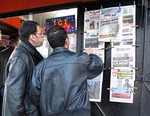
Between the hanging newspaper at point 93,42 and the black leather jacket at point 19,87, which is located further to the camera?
the hanging newspaper at point 93,42

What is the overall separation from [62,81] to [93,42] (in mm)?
1127

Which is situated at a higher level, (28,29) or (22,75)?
(28,29)

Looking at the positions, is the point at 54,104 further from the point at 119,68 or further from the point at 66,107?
the point at 119,68

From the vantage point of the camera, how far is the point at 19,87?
77.0 inches

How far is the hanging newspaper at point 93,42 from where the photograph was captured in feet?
9.11

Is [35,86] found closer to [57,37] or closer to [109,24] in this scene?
[57,37]

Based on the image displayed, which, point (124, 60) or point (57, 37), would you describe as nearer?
point (57, 37)

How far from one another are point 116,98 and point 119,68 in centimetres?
33

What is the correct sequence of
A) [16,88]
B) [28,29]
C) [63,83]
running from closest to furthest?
[63,83] < [16,88] < [28,29]

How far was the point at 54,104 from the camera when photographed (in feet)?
6.02

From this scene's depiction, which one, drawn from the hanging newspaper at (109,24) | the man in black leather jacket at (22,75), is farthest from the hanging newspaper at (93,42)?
the man in black leather jacket at (22,75)

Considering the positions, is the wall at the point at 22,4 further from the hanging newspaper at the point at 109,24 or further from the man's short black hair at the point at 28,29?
the man's short black hair at the point at 28,29

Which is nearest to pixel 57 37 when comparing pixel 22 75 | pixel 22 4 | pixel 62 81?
pixel 62 81

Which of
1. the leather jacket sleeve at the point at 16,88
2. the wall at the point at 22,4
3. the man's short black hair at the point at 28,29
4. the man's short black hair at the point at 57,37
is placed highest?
the wall at the point at 22,4
